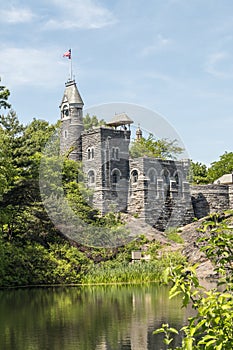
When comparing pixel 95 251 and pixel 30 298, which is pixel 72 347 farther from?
pixel 95 251

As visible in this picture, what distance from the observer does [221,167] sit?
53.2 m

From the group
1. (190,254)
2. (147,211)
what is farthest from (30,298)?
(147,211)

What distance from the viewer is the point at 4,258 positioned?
956 inches

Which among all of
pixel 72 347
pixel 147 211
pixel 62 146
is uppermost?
pixel 62 146

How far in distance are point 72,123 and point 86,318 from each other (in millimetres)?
20695

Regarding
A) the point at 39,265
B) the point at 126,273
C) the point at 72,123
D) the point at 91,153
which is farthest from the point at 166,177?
the point at 39,265

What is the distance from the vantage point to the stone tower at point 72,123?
34906 mm

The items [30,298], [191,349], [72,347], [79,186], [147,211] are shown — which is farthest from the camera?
[147,211]

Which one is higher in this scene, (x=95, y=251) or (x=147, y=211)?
(x=147, y=211)

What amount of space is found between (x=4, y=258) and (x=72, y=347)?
43.3ft

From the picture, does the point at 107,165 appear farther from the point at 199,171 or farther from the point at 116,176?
the point at 199,171

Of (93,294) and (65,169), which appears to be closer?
(93,294)

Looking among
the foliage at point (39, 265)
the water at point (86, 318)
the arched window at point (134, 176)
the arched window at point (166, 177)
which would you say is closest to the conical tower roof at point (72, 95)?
the arched window at point (134, 176)

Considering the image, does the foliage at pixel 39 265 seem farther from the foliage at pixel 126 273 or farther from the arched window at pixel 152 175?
the arched window at pixel 152 175
